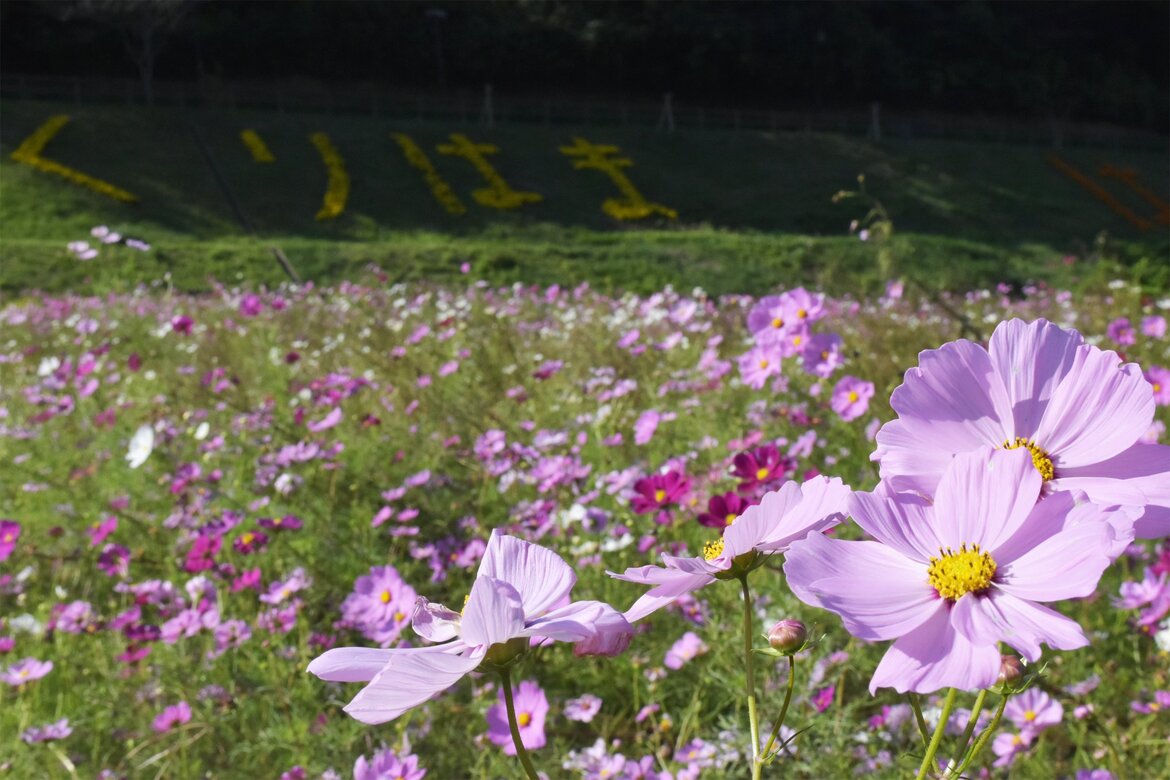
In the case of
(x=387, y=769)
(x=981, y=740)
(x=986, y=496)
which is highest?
(x=986, y=496)

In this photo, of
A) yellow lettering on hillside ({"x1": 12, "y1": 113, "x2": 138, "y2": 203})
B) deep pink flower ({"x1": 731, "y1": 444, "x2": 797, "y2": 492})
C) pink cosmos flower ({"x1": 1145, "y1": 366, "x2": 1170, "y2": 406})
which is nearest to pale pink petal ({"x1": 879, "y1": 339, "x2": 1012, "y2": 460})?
deep pink flower ({"x1": 731, "y1": 444, "x2": 797, "y2": 492})

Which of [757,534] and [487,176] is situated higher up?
[757,534]

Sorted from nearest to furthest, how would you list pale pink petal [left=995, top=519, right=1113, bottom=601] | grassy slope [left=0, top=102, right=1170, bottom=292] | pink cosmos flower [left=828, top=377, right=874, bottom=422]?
pale pink petal [left=995, top=519, right=1113, bottom=601], pink cosmos flower [left=828, top=377, right=874, bottom=422], grassy slope [left=0, top=102, right=1170, bottom=292]

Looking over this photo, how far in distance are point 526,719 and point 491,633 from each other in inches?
27.7

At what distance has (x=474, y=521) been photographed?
1.70 meters

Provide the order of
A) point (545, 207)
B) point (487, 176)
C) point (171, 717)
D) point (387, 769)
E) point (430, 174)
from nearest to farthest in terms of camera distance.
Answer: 1. point (387, 769)
2. point (171, 717)
3. point (545, 207)
4. point (430, 174)
5. point (487, 176)

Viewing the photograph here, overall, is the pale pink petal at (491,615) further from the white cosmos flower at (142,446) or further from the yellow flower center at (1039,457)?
A: the white cosmos flower at (142,446)

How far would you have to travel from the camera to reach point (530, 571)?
0.42 m

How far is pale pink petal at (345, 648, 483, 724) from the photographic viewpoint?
34 cm

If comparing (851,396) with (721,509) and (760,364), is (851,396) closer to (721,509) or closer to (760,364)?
(760,364)

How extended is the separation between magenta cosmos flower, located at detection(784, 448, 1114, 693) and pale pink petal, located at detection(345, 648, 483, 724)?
0.13 metres

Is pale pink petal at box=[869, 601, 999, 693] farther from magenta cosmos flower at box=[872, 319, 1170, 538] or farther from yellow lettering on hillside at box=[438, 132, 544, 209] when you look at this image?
yellow lettering on hillside at box=[438, 132, 544, 209]

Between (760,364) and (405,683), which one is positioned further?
(760,364)

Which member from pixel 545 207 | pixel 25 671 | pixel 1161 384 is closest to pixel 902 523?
pixel 25 671
